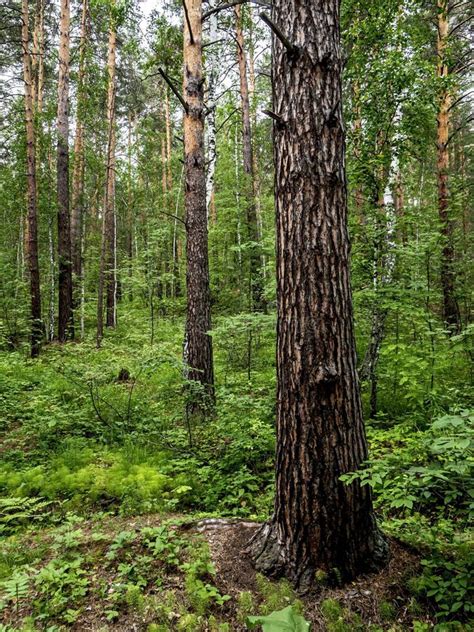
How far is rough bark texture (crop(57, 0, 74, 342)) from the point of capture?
11.5m

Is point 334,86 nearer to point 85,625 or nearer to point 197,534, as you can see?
point 197,534

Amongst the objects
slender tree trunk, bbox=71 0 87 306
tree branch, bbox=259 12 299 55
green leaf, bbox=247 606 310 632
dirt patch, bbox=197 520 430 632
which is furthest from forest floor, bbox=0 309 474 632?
slender tree trunk, bbox=71 0 87 306

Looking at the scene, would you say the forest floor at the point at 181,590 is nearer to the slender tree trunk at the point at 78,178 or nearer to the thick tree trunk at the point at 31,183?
the thick tree trunk at the point at 31,183

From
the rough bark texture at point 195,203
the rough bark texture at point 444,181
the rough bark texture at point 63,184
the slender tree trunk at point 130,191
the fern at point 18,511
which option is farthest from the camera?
the slender tree trunk at point 130,191

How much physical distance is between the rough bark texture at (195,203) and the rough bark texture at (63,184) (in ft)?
23.4

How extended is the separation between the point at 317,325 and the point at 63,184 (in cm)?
1212

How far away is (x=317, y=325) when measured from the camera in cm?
225

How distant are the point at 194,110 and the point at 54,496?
557 cm

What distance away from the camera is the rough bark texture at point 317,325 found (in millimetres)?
2244

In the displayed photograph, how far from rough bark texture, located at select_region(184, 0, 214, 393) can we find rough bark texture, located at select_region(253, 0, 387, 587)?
11.5 ft

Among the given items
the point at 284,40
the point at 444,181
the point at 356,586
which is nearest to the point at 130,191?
the point at 444,181

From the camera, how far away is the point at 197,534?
2.76 metres

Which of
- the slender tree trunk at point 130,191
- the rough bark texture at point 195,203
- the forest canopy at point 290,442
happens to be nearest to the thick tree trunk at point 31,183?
the forest canopy at point 290,442

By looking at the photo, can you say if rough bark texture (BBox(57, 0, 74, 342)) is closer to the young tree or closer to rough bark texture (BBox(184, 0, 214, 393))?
the young tree
